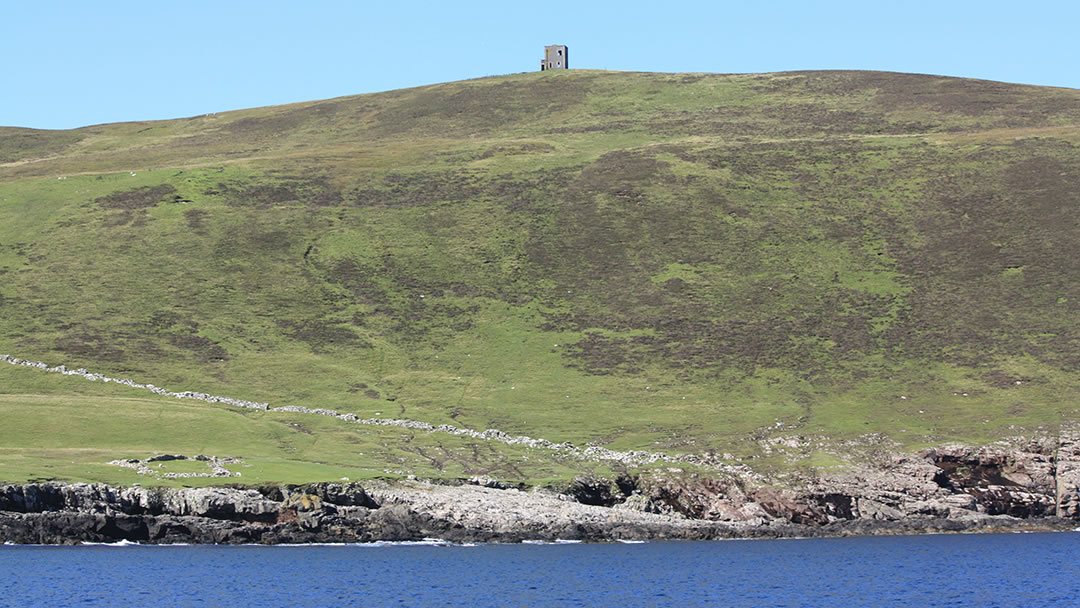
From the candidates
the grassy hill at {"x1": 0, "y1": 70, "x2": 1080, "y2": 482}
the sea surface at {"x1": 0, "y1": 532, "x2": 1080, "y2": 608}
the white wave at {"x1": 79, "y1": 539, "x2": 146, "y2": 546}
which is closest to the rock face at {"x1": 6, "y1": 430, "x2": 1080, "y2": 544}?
→ the white wave at {"x1": 79, "y1": 539, "x2": 146, "y2": 546}

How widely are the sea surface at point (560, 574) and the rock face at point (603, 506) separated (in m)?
1.27

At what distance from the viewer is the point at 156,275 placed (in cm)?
12475

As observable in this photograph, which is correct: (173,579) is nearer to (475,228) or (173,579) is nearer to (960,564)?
(960,564)

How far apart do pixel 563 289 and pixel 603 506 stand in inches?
→ 1803

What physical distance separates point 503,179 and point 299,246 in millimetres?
27475

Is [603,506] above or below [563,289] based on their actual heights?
below

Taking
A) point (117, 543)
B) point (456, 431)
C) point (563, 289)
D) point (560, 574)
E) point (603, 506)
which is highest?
point (563, 289)

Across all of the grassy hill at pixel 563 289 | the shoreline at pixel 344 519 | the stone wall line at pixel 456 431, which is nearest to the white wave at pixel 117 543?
the shoreline at pixel 344 519

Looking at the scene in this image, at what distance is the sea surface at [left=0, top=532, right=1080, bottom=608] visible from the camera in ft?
177

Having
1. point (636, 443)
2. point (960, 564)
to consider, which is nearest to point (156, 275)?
point (636, 443)

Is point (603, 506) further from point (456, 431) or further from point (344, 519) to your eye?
Result: point (456, 431)

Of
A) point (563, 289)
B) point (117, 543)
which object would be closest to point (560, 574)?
point (117, 543)

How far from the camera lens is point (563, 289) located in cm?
12425

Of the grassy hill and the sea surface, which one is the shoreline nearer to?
the sea surface
